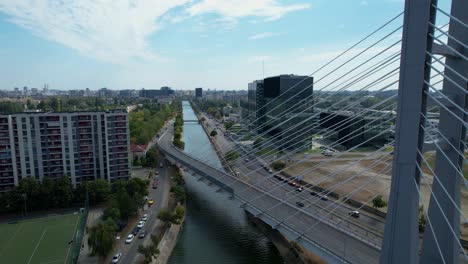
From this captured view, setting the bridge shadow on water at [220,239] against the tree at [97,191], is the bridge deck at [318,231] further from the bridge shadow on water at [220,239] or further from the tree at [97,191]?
the tree at [97,191]

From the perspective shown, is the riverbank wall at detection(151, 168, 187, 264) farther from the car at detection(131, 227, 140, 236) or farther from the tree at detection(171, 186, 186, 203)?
the tree at detection(171, 186, 186, 203)

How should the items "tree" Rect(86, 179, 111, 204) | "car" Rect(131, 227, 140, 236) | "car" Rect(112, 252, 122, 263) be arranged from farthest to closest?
"tree" Rect(86, 179, 111, 204)
"car" Rect(131, 227, 140, 236)
"car" Rect(112, 252, 122, 263)

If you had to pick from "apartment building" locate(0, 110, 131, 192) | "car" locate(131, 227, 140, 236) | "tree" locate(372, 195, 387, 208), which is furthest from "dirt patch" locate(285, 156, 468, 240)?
"apartment building" locate(0, 110, 131, 192)

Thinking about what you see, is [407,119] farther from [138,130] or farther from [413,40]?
[138,130]

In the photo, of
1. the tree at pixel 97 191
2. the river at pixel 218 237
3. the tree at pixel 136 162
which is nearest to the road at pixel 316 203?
the river at pixel 218 237

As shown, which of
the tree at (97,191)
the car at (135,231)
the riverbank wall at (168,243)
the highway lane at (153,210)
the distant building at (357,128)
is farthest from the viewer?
the tree at (97,191)

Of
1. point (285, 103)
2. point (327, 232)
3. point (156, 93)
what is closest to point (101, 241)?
point (327, 232)
